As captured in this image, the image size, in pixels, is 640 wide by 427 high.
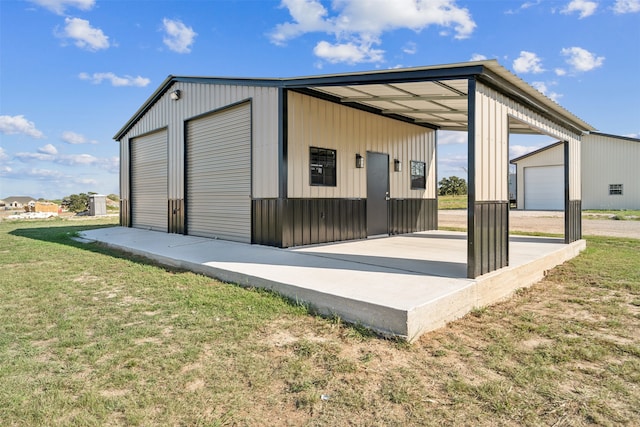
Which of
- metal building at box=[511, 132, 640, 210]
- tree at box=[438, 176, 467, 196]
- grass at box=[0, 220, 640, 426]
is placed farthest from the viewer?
tree at box=[438, 176, 467, 196]

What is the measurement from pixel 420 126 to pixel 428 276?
7032 mm

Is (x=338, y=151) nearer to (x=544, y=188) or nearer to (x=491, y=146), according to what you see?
(x=491, y=146)

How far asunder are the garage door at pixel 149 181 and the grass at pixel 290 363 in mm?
6707

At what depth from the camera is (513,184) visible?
91.1ft

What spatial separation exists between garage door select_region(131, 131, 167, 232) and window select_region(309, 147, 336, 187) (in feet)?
18.5

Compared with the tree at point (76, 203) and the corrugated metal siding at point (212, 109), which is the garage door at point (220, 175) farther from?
the tree at point (76, 203)

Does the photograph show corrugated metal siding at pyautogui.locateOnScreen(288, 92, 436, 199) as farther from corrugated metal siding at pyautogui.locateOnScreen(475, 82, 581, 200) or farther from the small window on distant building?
the small window on distant building

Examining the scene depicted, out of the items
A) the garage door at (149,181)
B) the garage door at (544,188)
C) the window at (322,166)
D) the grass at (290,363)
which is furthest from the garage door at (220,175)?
the garage door at (544,188)

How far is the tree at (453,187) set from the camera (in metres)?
43.0

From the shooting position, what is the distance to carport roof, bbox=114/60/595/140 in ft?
15.3

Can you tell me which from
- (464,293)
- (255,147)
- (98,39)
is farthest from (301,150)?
(98,39)

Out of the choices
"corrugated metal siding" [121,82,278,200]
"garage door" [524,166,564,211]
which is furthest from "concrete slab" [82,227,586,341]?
"garage door" [524,166,564,211]

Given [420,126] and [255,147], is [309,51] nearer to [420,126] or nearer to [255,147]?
[420,126]

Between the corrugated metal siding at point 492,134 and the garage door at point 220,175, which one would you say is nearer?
the corrugated metal siding at point 492,134
